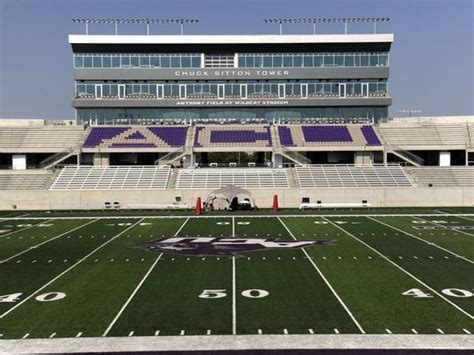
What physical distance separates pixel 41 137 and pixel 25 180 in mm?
10240

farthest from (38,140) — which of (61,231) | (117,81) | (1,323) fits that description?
(1,323)

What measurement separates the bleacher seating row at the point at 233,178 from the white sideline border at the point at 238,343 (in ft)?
126

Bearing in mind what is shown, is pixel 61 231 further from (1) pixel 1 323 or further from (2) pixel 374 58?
(2) pixel 374 58

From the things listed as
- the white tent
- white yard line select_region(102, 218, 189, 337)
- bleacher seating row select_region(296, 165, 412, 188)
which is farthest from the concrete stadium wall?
white yard line select_region(102, 218, 189, 337)

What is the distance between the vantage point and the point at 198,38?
224 feet

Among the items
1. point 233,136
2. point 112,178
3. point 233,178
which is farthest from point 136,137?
point 233,178

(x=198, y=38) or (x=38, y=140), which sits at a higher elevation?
Answer: (x=198, y=38)

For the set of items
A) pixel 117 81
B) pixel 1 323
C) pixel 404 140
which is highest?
pixel 117 81

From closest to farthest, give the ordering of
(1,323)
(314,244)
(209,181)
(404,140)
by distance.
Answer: (1,323)
(314,244)
(209,181)
(404,140)

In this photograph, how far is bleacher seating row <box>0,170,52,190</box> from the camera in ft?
178

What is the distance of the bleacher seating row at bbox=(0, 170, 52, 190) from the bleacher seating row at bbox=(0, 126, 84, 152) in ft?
21.3

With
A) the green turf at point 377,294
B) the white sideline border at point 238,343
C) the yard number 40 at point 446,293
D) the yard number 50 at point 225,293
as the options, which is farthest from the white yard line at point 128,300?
the yard number 40 at point 446,293

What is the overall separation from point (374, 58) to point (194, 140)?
22121mm

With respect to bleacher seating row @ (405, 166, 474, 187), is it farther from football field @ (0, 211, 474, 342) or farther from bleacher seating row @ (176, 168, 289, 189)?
football field @ (0, 211, 474, 342)
